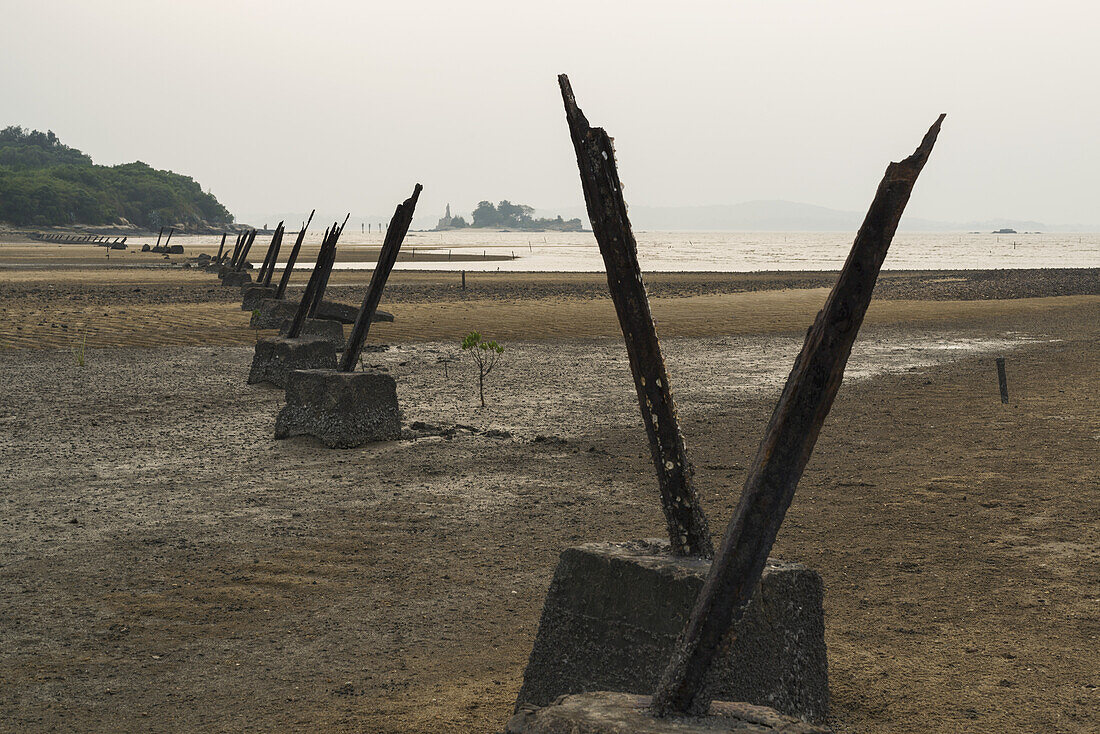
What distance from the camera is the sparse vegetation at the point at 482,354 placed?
10500 millimetres

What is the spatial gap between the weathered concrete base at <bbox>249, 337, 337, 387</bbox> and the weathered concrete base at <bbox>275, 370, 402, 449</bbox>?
8.12 ft

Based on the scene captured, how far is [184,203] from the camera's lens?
151 meters

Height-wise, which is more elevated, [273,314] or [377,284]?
[377,284]

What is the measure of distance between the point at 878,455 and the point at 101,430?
22.8 ft

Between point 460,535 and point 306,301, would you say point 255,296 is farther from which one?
point 460,535

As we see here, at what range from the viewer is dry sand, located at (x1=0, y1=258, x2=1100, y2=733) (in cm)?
386

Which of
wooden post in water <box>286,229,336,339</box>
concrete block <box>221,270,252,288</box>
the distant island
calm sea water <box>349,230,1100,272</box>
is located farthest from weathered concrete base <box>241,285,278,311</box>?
the distant island

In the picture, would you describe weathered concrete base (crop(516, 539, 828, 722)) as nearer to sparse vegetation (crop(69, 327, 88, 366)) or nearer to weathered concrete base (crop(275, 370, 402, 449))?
weathered concrete base (crop(275, 370, 402, 449))

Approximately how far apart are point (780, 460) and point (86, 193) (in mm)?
137290

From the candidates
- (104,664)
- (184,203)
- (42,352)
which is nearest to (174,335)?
(42,352)

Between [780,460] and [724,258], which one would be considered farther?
[724,258]

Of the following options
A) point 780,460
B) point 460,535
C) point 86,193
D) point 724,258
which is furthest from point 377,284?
point 86,193

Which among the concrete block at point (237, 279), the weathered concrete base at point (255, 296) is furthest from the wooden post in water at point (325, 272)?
the concrete block at point (237, 279)

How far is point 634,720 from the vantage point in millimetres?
2447
